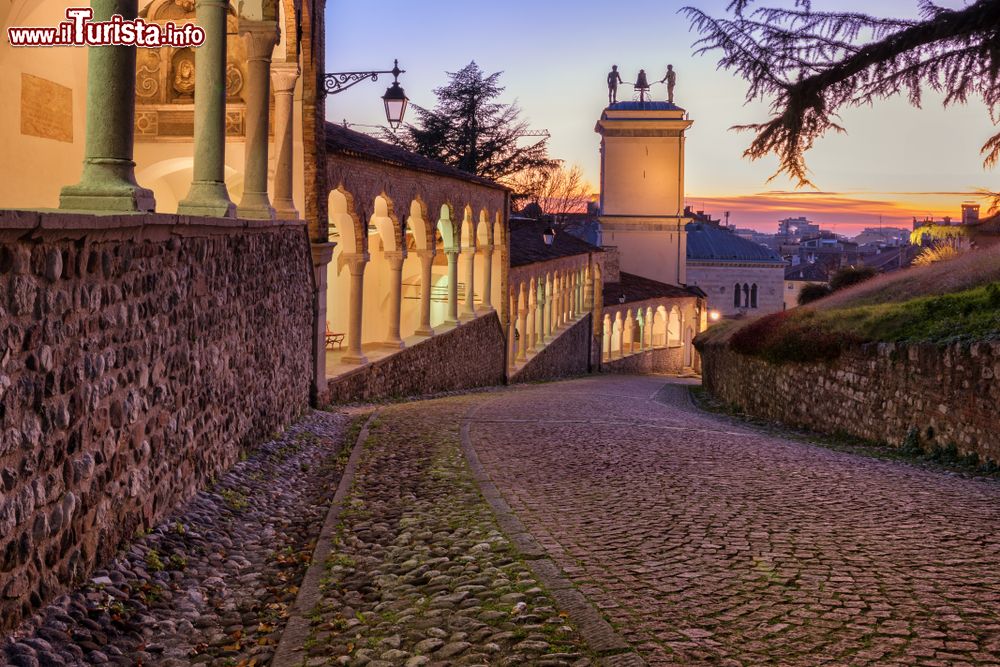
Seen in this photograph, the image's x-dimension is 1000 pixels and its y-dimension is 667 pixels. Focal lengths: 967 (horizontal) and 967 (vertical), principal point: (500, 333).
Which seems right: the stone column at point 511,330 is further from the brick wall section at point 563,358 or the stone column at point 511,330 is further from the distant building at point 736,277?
the distant building at point 736,277

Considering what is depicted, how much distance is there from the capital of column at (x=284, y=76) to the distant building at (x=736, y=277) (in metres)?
61.6

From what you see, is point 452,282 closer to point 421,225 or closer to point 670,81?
point 421,225

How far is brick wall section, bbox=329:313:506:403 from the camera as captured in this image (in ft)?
51.8

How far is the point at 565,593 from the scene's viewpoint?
4.93 m

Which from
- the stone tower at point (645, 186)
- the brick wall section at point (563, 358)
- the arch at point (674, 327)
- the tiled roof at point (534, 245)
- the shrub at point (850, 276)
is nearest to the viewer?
the shrub at point (850, 276)

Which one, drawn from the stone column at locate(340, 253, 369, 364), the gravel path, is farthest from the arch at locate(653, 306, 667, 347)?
the gravel path

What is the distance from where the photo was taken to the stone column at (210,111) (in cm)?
919

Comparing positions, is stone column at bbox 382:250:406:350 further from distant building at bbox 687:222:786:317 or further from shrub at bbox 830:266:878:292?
distant building at bbox 687:222:786:317

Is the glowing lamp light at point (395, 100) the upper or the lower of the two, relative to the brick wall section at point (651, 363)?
upper

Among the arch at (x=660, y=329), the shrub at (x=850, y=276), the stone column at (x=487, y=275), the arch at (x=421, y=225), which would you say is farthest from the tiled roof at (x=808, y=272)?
the arch at (x=421, y=225)

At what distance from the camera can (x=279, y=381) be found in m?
10.6

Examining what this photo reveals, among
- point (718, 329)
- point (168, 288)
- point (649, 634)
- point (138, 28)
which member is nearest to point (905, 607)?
point (649, 634)

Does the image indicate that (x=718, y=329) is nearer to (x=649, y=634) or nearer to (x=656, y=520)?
(x=656, y=520)

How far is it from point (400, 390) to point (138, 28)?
37.8 ft
